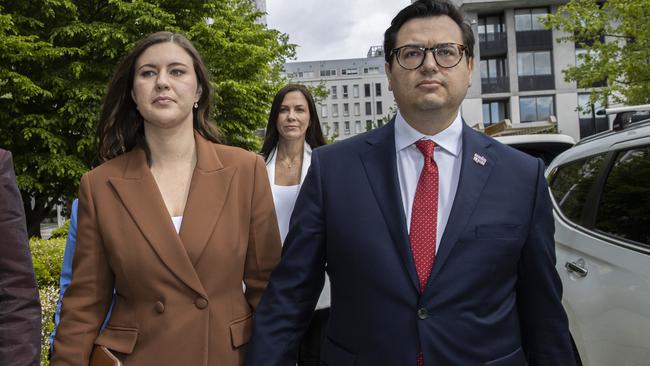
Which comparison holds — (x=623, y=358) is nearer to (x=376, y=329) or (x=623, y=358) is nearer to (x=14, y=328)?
(x=376, y=329)

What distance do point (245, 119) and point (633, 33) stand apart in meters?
11.6

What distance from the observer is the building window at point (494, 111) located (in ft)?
142

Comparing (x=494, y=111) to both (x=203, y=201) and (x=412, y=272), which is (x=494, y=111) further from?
(x=412, y=272)

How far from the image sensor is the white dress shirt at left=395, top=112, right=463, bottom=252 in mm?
2096

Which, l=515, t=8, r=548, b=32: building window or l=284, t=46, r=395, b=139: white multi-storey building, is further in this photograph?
l=284, t=46, r=395, b=139: white multi-storey building

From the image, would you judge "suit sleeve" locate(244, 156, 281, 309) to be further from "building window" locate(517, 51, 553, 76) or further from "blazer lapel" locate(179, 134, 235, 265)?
"building window" locate(517, 51, 553, 76)

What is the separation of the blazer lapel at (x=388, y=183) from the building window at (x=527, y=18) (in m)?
43.7

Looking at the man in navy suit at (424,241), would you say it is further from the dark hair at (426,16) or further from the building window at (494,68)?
the building window at (494,68)

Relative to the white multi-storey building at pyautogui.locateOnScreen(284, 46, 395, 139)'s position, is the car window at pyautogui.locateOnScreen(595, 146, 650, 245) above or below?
below

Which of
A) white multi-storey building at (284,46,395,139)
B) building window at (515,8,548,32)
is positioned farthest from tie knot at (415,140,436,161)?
white multi-storey building at (284,46,395,139)

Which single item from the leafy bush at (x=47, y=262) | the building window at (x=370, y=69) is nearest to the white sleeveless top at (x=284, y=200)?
the leafy bush at (x=47, y=262)

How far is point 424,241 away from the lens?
2.01 m

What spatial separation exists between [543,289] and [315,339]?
4.97ft

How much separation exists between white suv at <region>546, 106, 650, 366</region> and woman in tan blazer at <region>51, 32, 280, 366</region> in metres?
1.69
